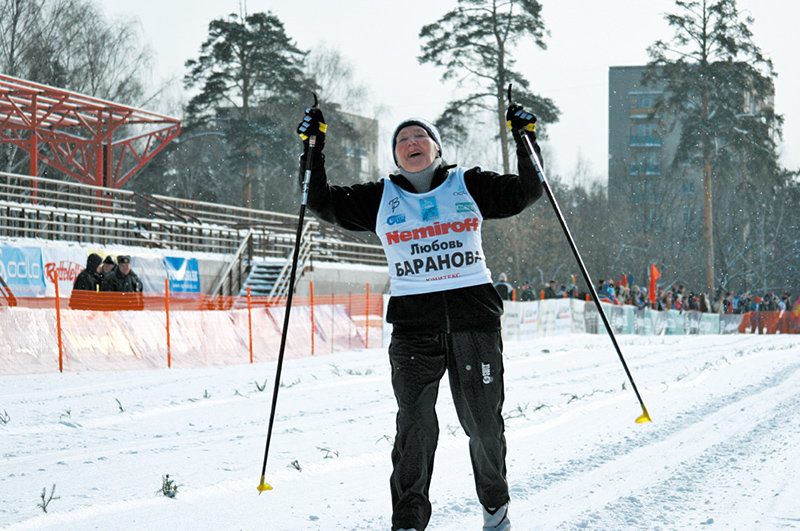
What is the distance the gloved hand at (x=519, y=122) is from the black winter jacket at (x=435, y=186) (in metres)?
0.12

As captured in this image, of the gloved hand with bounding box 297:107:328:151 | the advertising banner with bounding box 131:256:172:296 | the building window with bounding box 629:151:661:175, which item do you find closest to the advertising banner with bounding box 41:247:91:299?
the advertising banner with bounding box 131:256:172:296

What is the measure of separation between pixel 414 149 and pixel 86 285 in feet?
32.9

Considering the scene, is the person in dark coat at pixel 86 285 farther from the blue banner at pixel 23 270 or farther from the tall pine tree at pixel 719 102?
the tall pine tree at pixel 719 102

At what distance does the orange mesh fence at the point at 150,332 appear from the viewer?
10531 millimetres

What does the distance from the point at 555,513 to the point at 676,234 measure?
46.6 meters

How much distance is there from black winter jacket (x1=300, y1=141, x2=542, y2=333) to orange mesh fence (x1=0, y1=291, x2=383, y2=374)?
26.0 feet

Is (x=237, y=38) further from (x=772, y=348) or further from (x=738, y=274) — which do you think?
(x=738, y=274)

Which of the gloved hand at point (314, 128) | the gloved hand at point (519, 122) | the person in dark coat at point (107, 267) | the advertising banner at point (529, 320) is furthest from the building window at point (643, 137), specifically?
the gloved hand at point (314, 128)

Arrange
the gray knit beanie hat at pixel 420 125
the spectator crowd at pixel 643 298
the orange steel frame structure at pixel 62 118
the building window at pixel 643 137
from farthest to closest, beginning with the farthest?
the building window at pixel 643 137, the spectator crowd at pixel 643 298, the orange steel frame structure at pixel 62 118, the gray knit beanie hat at pixel 420 125

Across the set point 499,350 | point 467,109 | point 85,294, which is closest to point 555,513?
point 499,350

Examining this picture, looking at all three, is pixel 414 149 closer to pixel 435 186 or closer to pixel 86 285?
pixel 435 186

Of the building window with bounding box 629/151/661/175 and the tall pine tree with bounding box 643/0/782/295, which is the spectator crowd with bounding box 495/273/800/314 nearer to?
the tall pine tree with bounding box 643/0/782/295

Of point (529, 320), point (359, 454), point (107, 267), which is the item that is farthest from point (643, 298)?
point (359, 454)

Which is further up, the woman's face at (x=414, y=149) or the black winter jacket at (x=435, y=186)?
the woman's face at (x=414, y=149)
